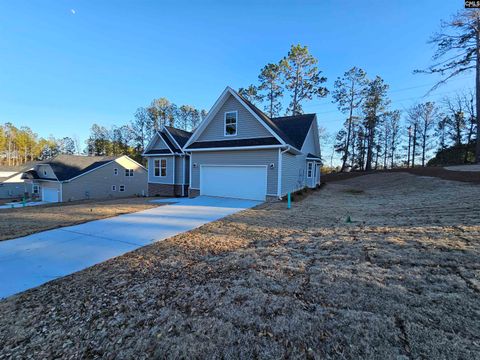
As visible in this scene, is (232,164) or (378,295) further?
(232,164)

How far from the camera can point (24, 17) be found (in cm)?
964

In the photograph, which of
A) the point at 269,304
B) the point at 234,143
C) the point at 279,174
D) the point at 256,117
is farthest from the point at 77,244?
the point at 256,117

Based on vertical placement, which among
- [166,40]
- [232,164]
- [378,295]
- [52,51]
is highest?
[166,40]

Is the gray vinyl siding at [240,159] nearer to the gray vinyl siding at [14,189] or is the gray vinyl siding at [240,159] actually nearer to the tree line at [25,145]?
the gray vinyl siding at [14,189]

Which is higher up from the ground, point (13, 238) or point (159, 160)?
point (159, 160)

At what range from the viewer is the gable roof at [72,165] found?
26.6 metres

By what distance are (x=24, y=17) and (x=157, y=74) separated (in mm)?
9268

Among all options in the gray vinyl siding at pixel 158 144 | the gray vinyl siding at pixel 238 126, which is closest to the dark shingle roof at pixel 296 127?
the gray vinyl siding at pixel 238 126

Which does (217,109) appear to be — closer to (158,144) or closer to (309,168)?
(158,144)

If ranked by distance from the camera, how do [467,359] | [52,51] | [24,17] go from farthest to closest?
[52,51] < [24,17] < [467,359]

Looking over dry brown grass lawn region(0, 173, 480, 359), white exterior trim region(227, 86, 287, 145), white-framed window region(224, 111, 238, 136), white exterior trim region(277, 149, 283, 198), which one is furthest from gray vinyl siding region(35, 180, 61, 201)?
dry brown grass lawn region(0, 173, 480, 359)

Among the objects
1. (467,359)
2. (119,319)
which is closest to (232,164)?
(119,319)

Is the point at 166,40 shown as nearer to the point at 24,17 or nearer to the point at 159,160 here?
the point at 24,17

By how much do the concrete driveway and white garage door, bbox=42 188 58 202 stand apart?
25.2 m
